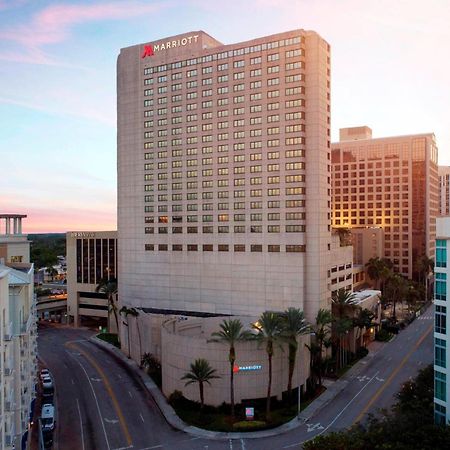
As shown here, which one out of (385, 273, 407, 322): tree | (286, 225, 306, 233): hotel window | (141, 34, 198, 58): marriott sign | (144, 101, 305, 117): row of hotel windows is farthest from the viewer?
(385, 273, 407, 322): tree

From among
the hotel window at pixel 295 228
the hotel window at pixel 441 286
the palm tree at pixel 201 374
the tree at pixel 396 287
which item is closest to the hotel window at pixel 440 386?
the hotel window at pixel 441 286

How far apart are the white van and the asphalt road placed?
48.6 inches

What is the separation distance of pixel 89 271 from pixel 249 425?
8042cm

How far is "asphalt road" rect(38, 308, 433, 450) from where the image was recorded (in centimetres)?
5662

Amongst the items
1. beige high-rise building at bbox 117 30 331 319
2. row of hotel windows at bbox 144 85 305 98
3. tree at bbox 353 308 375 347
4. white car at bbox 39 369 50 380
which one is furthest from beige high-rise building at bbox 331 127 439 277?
white car at bbox 39 369 50 380

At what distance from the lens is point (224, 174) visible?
96625 mm

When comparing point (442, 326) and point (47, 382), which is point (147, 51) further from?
point (442, 326)

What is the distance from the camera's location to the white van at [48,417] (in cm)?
5878

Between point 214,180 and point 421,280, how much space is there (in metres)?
115

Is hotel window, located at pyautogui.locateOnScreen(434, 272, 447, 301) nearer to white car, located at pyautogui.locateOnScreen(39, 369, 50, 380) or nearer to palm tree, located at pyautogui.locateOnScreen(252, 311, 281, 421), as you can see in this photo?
palm tree, located at pyautogui.locateOnScreen(252, 311, 281, 421)

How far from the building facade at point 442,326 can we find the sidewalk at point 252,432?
18.2 meters

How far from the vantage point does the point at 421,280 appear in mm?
179250

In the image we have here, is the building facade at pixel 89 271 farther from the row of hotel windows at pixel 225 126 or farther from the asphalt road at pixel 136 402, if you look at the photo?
the row of hotel windows at pixel 225 126

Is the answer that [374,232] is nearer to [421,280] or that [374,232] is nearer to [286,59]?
[421,280]
